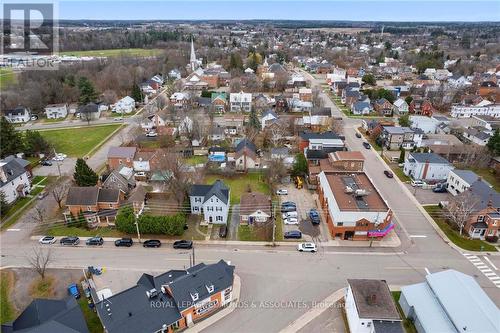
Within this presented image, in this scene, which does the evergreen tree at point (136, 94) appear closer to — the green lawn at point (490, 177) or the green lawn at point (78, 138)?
the green lawn at point (78, 138)

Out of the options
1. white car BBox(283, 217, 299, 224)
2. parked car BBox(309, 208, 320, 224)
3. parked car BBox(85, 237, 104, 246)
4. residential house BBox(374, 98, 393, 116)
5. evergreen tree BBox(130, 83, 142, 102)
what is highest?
residential house BBox(374, 98, 393, 116)

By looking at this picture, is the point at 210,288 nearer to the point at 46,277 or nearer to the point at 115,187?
the point at 46,277

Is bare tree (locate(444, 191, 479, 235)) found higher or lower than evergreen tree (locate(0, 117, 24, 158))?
higher

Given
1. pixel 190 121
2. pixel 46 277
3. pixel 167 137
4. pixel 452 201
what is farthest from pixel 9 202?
pixel 452 201

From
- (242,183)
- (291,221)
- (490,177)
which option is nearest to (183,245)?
(291,221)

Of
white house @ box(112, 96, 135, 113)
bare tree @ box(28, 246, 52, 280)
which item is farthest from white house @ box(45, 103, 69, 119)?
bare tree @ box(28, 246, 52, 280)

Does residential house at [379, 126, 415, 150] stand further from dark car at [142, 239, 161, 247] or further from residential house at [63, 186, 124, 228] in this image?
residential house at [63, 186, 124, 228]

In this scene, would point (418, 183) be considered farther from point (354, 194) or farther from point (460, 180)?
point (354, 194)
